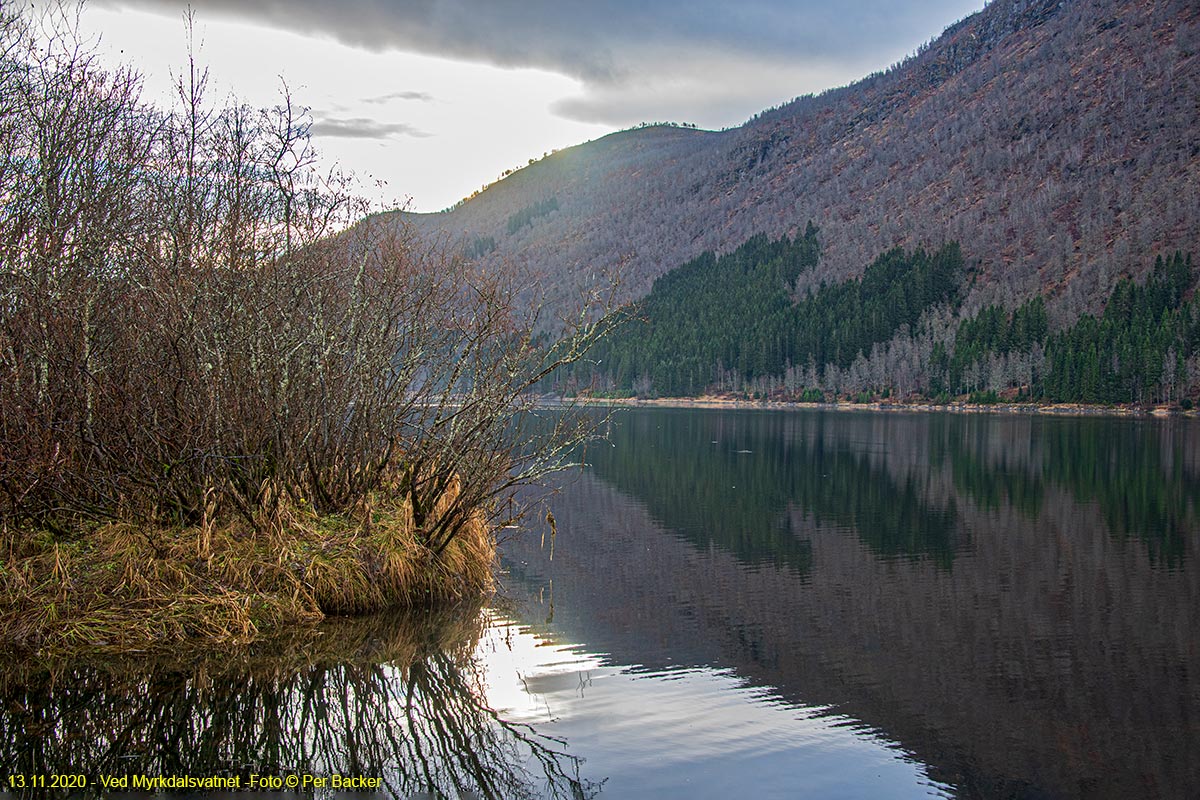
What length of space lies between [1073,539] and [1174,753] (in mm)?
12450

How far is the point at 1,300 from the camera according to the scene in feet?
34.9

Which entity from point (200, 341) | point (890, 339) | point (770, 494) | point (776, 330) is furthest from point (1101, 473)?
point (776, 330)

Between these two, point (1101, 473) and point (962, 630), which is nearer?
point (962, 630)

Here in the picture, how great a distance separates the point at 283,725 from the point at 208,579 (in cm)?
277

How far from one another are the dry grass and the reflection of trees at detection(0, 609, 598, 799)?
487 mm

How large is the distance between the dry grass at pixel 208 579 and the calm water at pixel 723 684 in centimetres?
50

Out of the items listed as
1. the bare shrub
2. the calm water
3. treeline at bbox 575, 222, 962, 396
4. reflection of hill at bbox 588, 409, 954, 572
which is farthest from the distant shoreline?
the bare shrub

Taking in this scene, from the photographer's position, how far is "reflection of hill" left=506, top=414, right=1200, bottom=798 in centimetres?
905

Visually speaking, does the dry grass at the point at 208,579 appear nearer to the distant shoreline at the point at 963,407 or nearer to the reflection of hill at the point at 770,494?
the reflection of hill at the point at 770,494

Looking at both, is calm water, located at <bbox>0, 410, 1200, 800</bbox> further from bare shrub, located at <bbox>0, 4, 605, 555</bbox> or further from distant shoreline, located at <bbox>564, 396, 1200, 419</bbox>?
distant shoreline, located at <bbox>564, 396, 1200, 419</bbox>

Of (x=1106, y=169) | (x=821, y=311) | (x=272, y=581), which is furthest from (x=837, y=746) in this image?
(x=1106, y=169)

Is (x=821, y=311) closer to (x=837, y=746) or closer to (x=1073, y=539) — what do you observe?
(x=1073, y=539)

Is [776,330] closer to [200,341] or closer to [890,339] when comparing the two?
[890,339]

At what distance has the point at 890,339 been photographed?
471 feet
